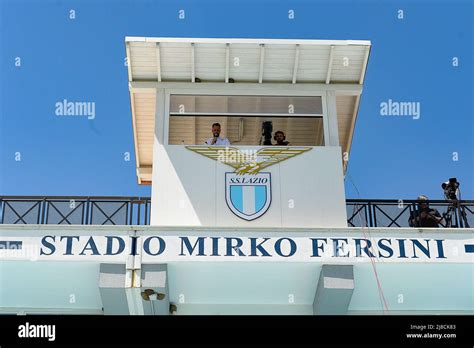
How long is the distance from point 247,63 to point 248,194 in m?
2.51

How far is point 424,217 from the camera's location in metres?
14.1

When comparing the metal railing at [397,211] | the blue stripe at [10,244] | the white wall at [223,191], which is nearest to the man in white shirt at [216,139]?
the white wall at [223,191]

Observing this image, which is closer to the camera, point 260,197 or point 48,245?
point 48,245

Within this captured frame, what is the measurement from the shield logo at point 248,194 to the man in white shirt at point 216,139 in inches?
31.4

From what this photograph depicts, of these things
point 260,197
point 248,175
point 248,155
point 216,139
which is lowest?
point 260,197

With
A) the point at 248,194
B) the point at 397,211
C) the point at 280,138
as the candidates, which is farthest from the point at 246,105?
the point at 397,211

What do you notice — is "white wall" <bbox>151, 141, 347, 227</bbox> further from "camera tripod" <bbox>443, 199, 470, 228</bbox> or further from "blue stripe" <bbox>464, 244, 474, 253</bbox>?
"blue stripe" <bbox>464, 244, 474, 253</bbox>

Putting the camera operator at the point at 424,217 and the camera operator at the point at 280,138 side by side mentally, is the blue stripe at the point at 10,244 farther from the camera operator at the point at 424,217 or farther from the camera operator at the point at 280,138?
the camera operator at the point at 424,217

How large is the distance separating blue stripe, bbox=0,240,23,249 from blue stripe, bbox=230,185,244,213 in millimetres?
3483

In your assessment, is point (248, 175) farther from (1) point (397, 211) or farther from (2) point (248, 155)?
(1) point (397, 211)

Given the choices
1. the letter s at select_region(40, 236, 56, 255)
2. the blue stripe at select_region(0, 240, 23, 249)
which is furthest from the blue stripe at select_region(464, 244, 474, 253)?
the blue stripe at select_region(0, 240, 23, 249)

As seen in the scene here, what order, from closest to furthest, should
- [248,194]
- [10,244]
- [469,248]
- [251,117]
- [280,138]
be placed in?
1. [10,244]
2. [469,248]
3. [248,194]
4. [280,138]
5. [251,117]

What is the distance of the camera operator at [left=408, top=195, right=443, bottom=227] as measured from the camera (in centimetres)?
1400
